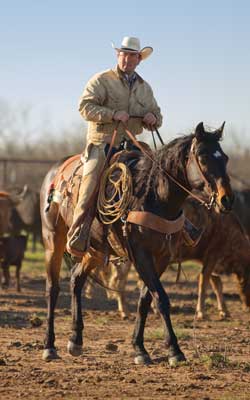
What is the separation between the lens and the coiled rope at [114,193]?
9406 mm

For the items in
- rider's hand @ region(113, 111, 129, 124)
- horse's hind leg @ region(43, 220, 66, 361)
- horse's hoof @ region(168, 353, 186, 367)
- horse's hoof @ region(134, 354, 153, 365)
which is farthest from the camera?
horse's hind leg @ region(43, 220, 66, 361)

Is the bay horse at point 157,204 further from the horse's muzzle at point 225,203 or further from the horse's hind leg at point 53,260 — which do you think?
the horse's hind leg at point 53,260

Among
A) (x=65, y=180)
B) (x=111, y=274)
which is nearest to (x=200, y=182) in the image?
(x=65, y=180)

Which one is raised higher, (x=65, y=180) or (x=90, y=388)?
(x=65, y=180)

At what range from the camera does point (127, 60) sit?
32.7ft

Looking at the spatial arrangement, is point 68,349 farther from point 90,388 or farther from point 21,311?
point 21,311

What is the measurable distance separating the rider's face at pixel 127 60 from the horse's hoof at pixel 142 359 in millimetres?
2875

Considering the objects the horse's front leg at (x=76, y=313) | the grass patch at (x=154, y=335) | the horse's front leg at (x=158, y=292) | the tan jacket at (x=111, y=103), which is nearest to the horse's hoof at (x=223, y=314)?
the grass patch at (x=154, y=335)

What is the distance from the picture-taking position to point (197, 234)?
433 inches

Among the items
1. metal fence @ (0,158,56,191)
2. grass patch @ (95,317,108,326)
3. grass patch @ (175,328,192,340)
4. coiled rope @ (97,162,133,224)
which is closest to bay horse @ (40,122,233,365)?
coiled rope @ (97,162,133,224)

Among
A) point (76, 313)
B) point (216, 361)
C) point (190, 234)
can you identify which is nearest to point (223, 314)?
point (190, 234)

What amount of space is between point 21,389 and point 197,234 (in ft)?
11.7

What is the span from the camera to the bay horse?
8.93 meters

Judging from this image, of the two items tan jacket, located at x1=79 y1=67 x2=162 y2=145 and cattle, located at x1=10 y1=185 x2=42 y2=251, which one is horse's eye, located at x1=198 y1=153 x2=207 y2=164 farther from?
cattle, located at x1=10 y1=185 x2=42 y2=251
